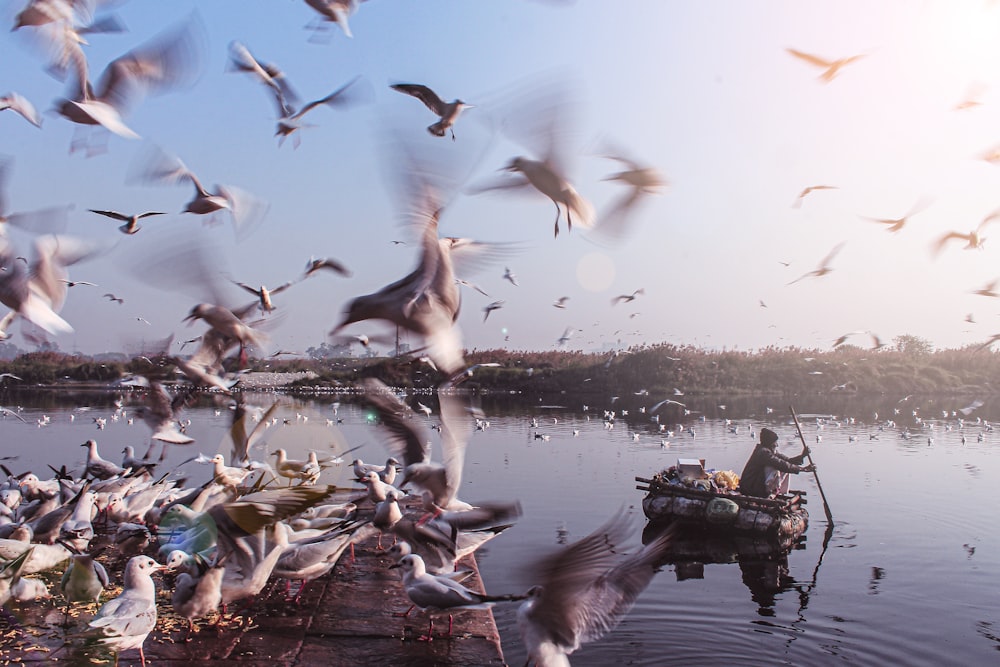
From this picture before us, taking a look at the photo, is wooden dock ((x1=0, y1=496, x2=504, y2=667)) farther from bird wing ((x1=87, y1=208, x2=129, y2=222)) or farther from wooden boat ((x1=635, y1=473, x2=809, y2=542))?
wooden boat ((x1=635, y1=473, x2=809, y2=542))

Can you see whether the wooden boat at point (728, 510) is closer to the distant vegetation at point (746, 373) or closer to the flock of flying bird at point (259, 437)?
the flock of flying bird at point (259, 437)

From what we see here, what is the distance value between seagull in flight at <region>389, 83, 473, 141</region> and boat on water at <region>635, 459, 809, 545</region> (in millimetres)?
11955

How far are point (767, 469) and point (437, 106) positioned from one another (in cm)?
1373

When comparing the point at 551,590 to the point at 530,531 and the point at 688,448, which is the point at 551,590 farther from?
the point at 688,448

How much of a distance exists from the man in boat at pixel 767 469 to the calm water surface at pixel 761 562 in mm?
1339

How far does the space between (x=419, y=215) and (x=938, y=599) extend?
13563mm

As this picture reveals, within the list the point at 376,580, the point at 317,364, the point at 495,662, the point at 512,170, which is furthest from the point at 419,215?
the point at 376,580

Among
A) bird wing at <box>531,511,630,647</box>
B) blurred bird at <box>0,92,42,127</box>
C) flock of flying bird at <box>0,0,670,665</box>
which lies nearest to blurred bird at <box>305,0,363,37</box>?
flock of flying bird at <box>0,0,670,665</box>

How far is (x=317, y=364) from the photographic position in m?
3.11

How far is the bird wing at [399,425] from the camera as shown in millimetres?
3863

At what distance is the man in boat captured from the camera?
47.0ft

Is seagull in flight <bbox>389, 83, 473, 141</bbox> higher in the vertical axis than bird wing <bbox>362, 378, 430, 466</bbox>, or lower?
higher

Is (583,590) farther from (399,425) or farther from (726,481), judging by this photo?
(726,481)

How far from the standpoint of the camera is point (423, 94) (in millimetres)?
2756
